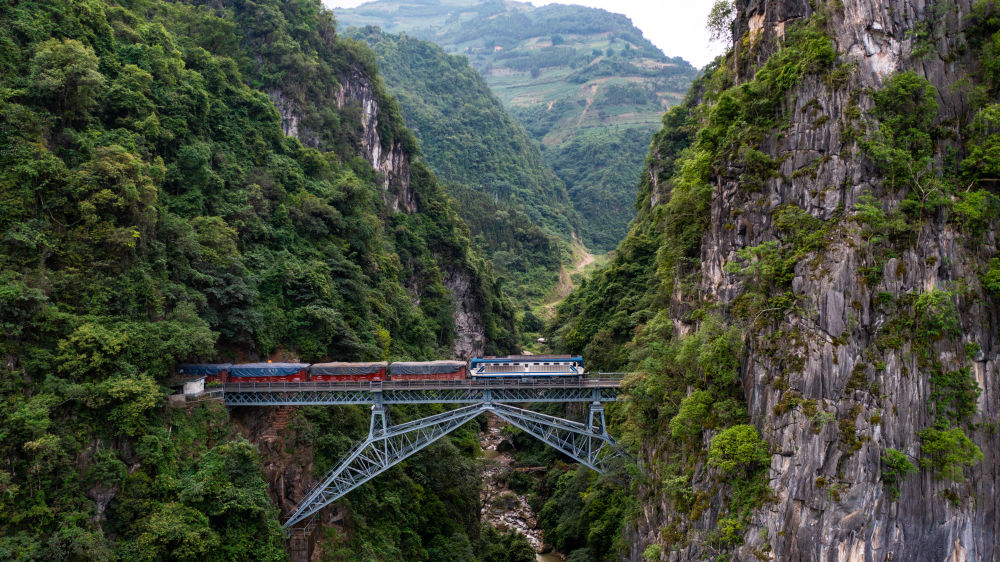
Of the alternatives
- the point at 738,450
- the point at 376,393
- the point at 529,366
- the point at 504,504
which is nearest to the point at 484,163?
the point at 504,504

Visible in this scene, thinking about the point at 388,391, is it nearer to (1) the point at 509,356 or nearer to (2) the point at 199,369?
(1) the point at 509,356

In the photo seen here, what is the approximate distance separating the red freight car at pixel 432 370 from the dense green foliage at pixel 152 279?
6650mm

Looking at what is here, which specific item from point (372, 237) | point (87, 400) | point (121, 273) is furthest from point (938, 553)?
point (372, 237)

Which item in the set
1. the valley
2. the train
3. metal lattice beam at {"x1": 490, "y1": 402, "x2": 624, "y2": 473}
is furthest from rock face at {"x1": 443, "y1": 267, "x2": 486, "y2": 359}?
metal lattice beam at {"x1": 490, "y1": 402, "x2": 624, "y2": 473}

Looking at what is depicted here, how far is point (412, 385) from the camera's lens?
96.2ft

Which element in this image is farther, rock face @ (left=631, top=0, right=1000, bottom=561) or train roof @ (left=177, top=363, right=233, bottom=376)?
train roof @ (left=177, top=363, right=233, bottom=376)

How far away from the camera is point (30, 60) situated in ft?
96.7

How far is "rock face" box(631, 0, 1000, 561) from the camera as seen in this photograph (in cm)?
1750

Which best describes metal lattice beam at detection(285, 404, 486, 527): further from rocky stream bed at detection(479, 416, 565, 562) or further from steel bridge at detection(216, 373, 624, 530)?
rocky stream bed at detection(479, 416, 565, 562)

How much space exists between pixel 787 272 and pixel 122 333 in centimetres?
2393

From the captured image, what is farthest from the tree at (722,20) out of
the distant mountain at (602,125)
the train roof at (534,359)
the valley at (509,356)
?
the distant mountain at (602,125)

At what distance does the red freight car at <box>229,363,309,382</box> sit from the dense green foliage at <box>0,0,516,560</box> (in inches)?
76.3

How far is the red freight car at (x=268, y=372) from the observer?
30.0 metres

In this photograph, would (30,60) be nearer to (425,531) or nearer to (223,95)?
(223,95)
